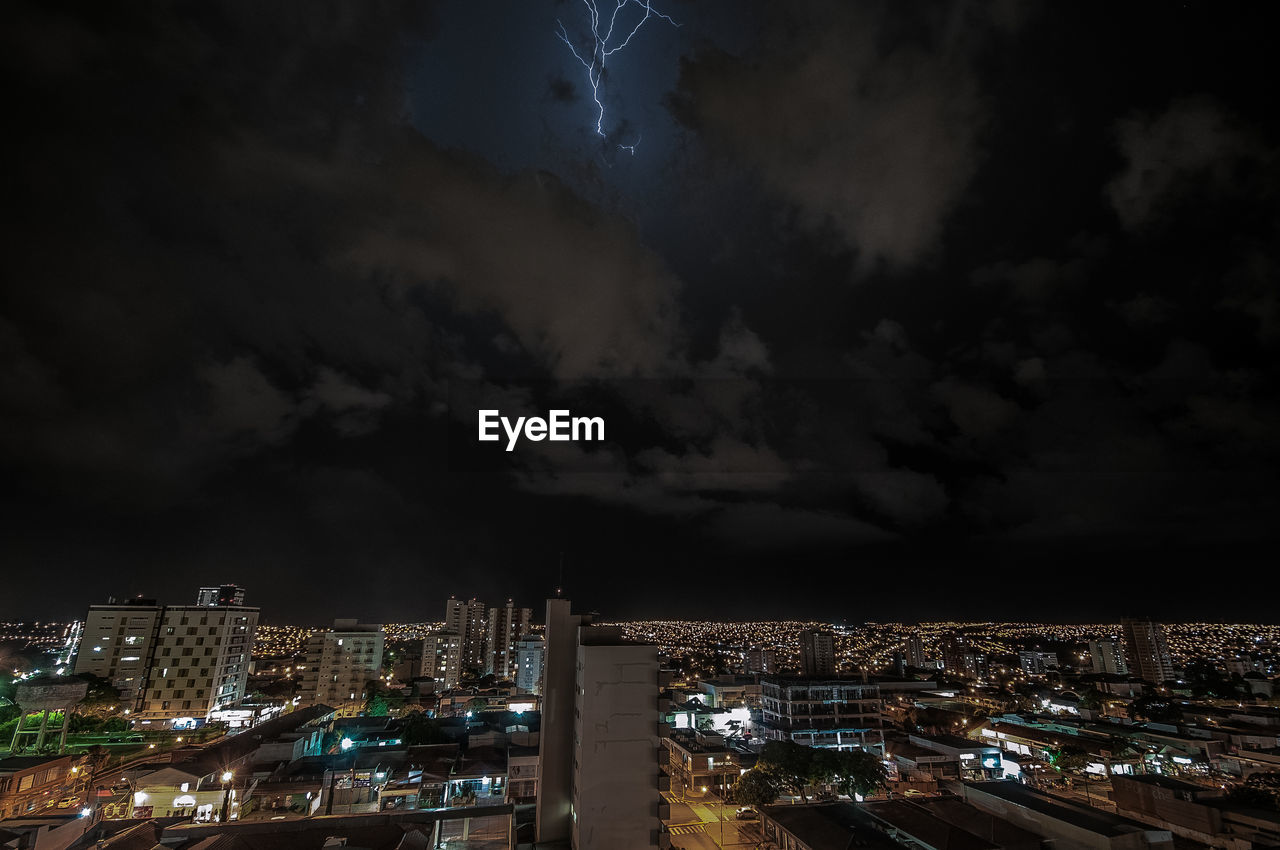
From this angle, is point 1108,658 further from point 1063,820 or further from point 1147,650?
point 1063,820

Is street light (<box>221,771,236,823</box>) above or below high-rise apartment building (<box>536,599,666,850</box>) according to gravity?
below

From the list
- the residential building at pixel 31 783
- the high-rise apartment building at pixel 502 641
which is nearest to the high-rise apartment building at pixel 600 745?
the residential building at pixel 31 783

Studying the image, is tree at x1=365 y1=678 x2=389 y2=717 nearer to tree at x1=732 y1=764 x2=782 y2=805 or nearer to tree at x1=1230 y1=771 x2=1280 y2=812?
tree at x1=732 y1=764 x2=782 y2=805

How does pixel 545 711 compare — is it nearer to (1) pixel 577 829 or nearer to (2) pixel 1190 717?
(1) pixel 577 829

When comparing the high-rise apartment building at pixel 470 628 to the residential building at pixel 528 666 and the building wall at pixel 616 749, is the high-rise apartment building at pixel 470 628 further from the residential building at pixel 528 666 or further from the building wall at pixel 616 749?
the building wall at pixel 616 749

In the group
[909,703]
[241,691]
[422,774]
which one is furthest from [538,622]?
[422,774]

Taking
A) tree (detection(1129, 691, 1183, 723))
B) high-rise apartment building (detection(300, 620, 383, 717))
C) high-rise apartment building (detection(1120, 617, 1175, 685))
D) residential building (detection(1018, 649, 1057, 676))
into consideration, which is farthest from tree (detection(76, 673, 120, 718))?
high-rise apartment building (detection(1120, 617, 1175, 685))
